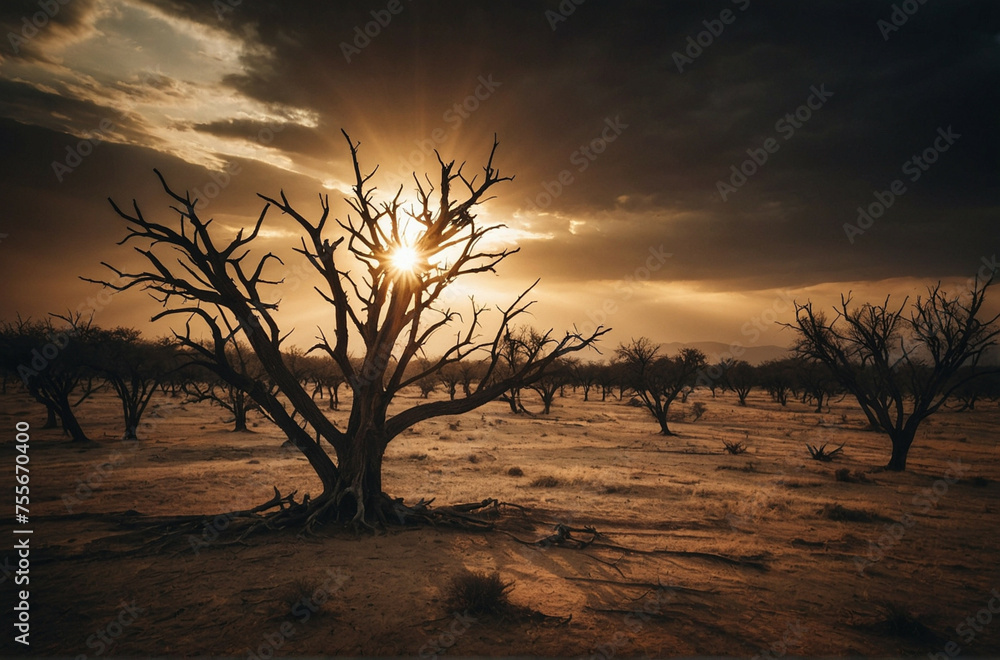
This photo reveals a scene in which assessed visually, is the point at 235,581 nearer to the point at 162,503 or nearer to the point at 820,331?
the point at 162,503

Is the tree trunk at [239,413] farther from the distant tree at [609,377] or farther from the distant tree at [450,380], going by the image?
the distant tree at [609,377]

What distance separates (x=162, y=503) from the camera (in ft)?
32.8

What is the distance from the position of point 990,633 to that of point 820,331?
14.5 metres

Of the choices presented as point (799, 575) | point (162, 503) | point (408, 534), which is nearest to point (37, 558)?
point (162, 503)

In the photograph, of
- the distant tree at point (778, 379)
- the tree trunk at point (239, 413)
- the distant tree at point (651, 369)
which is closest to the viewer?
the tree trunk at point (239, 413)

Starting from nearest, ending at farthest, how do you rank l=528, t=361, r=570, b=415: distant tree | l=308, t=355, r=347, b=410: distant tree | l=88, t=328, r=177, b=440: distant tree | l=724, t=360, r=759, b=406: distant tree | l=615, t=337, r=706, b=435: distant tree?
l=88, t=328, r=177, b=440: distant tree < l=615, t=337, r=706, b=435: distant tree < l=308, t=355, r=347, b=410: distant tree < l=528, t=361, r=570, b=415: distant tree < l=724, t=360, r=759, b=406: distant tree

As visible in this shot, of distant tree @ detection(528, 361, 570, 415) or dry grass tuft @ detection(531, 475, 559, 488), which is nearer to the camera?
dry grass tuft @ detection(531, 475, 559, 488)

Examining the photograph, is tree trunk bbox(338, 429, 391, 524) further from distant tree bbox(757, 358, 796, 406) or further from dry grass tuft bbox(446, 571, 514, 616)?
distant tree bbox(757, 358, 796, 406)

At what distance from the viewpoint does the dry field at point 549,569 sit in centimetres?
473

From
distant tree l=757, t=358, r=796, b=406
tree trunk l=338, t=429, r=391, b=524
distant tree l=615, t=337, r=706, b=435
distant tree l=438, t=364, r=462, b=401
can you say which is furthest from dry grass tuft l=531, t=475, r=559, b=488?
distant tree l=757, t=358, r=796, b=406

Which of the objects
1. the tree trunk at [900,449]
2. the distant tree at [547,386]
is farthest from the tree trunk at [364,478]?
the distant tree at [547,386]

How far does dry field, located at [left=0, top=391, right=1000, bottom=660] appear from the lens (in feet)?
15.5
